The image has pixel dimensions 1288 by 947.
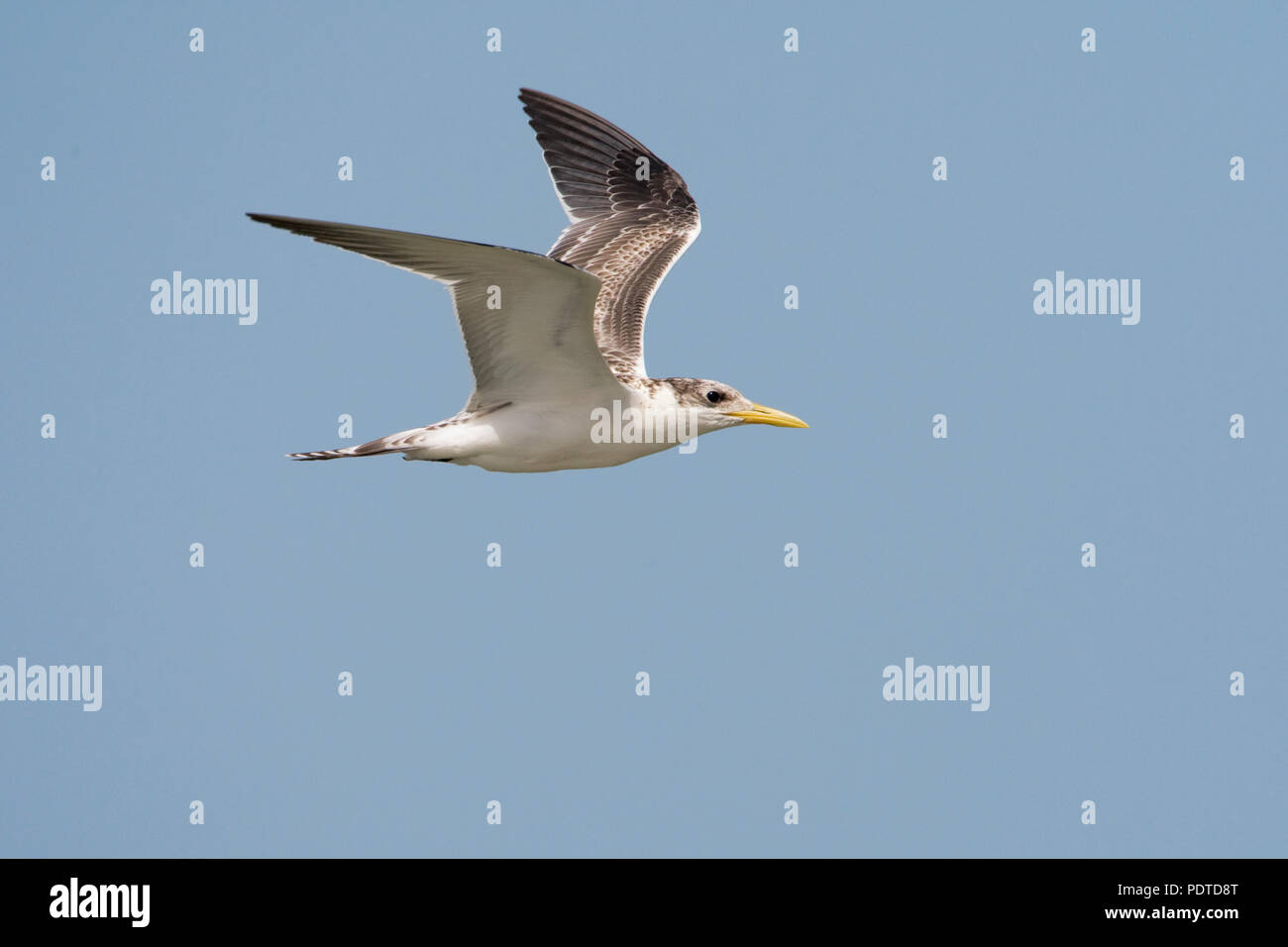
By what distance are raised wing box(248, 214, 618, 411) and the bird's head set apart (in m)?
0.81

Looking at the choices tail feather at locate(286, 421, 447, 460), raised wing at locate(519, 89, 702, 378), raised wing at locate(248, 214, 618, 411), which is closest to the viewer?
raised wing at locate(248, 214, 618, 411)

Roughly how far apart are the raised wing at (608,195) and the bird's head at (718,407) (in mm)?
2308

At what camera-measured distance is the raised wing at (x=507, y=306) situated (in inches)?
432

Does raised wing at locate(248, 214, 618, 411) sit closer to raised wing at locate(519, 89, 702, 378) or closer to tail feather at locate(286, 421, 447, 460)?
tail feather at locate(286, 421, 447, 460)

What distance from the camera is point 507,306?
11977 millimetres

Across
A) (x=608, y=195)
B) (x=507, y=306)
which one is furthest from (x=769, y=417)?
(x=608, y=195)

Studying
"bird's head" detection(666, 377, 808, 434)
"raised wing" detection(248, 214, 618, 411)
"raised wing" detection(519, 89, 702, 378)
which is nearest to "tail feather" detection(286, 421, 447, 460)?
"raised wing" detection(248, 214, 618, 411)

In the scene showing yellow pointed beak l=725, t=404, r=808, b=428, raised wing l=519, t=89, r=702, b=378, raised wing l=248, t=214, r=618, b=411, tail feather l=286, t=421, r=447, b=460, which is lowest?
tail feather l=286, t=421, r=447, b=460

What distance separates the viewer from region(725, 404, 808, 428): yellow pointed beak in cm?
1355

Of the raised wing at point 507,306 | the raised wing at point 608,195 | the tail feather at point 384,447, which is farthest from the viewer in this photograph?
the raised wing at point 608,195

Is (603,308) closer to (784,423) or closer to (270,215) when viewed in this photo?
(784,423)

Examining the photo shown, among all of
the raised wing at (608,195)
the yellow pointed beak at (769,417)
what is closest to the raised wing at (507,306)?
the yellow pointed beak at (769,417)

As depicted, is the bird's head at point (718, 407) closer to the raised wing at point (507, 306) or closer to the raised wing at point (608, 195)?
the raised wing at point (507, 306)

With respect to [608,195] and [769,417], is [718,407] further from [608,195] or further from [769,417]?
[608,195]
